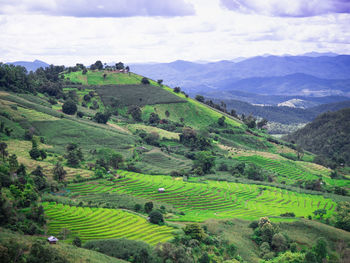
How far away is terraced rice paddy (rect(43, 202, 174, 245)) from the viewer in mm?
45844

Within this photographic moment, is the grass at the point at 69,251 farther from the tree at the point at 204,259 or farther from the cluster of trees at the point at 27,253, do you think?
the tree at the point at 204,259

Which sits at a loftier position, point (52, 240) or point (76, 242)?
point (52, 240)

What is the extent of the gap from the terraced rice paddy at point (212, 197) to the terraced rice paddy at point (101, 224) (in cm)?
788

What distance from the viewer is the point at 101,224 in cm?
4934

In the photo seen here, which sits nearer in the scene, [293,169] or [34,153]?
[34,153]

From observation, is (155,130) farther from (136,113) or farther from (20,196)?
(20,196)

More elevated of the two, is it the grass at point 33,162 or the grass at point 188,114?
the grass at point 188,114

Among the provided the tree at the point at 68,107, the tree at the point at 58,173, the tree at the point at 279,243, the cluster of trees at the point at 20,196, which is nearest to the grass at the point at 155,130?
the tree at the point at 68,107

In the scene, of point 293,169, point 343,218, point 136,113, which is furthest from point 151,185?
point 136,113

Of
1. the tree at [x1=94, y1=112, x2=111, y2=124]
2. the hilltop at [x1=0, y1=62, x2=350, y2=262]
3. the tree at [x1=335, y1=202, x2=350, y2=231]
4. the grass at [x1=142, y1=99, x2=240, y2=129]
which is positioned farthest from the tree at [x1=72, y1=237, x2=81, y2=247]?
the grass at [x1=142, y1=99, x2=240, y2=129]

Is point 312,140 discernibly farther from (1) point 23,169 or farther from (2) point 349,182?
(1) point 23,169

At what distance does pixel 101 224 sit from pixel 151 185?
25428mm

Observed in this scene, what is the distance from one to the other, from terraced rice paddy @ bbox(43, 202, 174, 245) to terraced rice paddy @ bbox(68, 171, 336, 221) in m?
7.88

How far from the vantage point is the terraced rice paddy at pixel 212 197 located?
65.4 m
